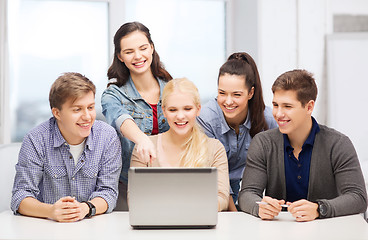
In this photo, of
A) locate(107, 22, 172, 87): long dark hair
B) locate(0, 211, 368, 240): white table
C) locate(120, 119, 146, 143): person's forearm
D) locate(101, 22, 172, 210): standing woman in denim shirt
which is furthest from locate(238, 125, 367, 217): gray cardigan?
locate(107, 22, 172, 87): long dark hair

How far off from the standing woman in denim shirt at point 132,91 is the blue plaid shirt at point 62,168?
0.86ft

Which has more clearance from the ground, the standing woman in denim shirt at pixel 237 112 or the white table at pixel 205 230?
the standing woman in denim shirt at pixel 237 112

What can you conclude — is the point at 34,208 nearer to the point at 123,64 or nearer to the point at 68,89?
the point at 68,89

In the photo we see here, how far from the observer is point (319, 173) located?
6.69 feet

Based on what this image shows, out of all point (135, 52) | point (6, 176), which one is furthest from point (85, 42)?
point (6, 176)

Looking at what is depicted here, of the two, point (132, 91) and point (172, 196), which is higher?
point (132, 91)

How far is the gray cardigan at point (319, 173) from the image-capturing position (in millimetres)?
1927

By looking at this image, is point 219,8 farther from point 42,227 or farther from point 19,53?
point 42,227

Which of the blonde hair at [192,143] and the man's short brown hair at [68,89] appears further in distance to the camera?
the blonde hair at [192,143]

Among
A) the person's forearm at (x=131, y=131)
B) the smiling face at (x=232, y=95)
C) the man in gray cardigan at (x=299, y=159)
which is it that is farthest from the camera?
the smiling face at (x=232, y=95)

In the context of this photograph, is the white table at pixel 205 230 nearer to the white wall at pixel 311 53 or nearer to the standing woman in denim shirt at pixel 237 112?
the standing woman in denim shirt at pixel 237 112

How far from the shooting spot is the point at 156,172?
1607mm

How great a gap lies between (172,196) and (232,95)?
859mm

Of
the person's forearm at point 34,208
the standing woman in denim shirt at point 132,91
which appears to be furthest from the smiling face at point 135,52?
the person's forearm at point 34,208
